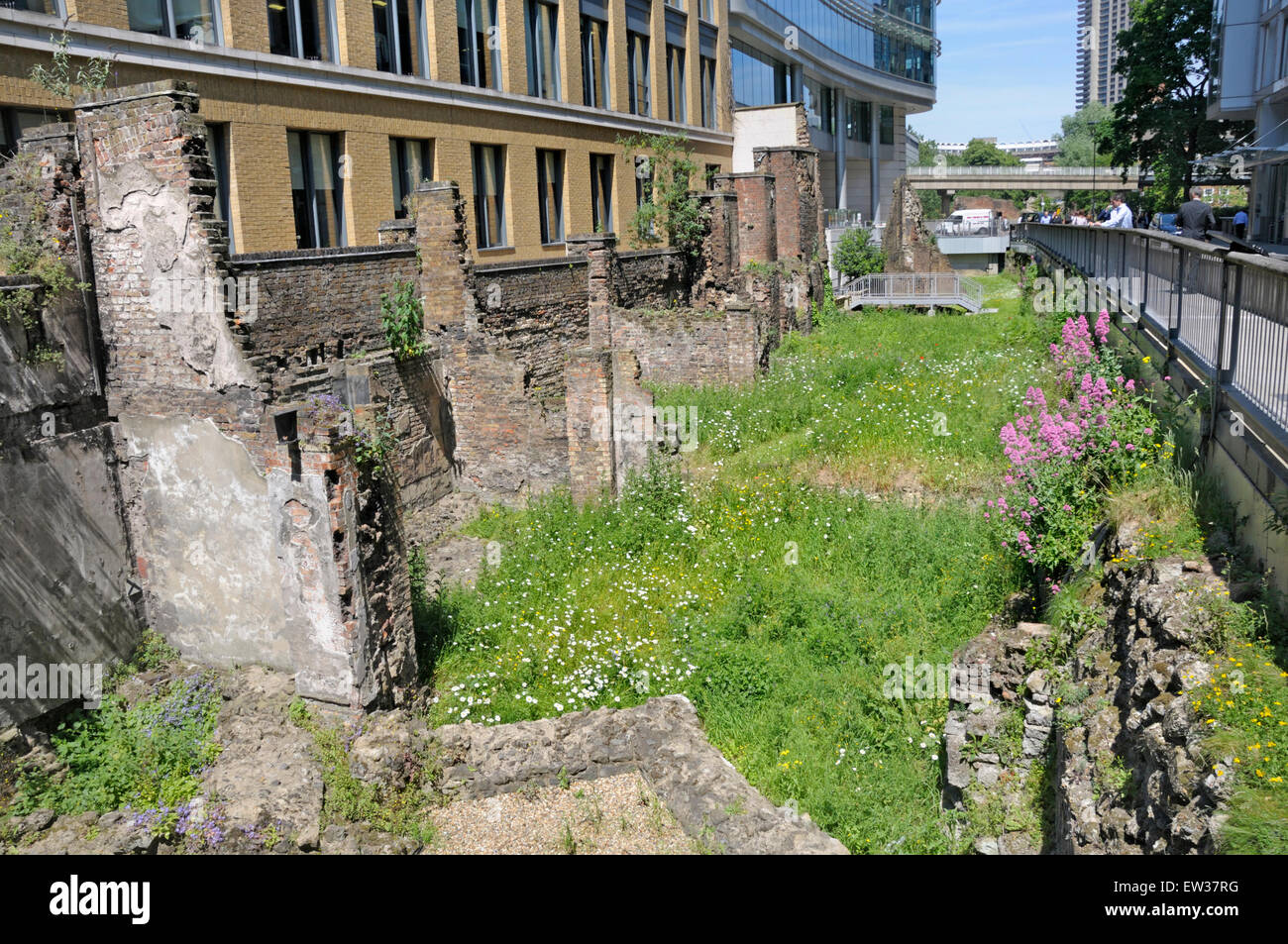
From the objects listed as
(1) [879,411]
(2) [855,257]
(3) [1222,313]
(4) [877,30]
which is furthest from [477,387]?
(4) [877,30]

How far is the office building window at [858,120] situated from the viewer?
5288 cm

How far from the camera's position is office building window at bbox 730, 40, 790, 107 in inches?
1542

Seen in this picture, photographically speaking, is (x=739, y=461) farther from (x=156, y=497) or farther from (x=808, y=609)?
(x=156, y=497)

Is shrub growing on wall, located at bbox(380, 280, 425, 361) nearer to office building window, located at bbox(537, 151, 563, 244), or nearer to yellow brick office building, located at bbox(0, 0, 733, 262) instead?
yellow brick office building, located at bbox(0, 0, 733, 262)

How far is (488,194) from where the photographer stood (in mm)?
22953

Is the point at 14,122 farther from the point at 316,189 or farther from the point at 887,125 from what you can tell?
the point at 887,125

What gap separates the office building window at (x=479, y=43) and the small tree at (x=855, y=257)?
15.4 m

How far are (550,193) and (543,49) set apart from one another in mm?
3571

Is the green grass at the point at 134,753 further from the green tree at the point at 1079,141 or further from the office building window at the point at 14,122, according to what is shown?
the green tree at the point at 1079,141

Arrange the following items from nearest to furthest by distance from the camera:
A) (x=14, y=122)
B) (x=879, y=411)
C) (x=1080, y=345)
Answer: (x=1080, y=345) < (x=14, y=122) < (x=879, y=411)

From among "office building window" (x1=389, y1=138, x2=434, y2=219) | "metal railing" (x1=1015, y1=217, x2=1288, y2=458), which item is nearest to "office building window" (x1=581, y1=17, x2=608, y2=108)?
"office building window" (x1=389, y1=138, x2=434, y2=219)

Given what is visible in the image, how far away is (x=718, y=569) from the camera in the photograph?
1130cm

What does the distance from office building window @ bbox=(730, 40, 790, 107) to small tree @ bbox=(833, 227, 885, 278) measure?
8577 millimetres
